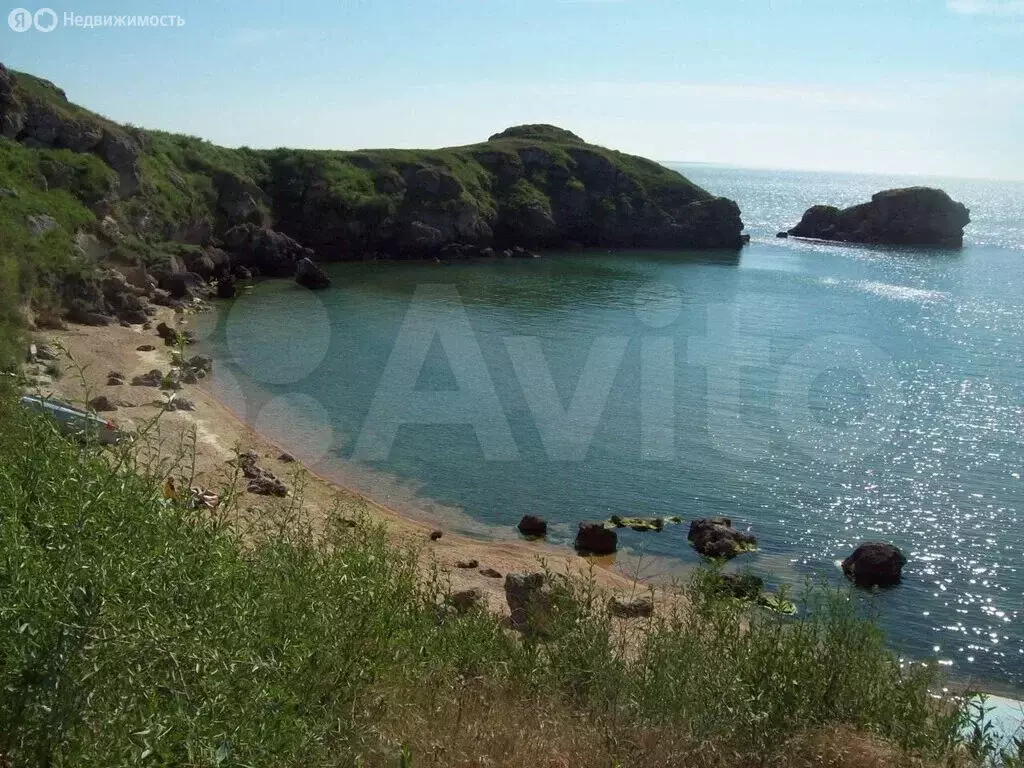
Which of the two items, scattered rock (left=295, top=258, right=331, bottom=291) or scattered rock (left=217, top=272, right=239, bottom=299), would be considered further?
scattered rock (left=295, top=258, right=331, bottom=291)

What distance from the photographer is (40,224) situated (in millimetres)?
45125

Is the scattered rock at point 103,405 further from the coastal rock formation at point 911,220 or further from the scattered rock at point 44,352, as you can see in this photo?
the coastal rock formation at point 911,220

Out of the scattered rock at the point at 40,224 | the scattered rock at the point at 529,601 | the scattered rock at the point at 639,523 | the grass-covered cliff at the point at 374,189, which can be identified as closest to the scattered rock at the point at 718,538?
the scattered rock at the point at 639,523

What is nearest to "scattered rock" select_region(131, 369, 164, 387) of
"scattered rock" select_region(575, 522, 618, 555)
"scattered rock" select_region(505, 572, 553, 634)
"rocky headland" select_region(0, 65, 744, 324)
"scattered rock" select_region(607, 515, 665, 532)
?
"rocky headland" select_region(0, 65, 744, 324)

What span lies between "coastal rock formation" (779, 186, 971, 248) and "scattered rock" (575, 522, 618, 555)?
102946 mm

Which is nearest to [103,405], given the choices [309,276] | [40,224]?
[40,224]

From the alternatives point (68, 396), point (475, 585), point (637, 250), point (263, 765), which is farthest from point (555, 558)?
point (637, 250)

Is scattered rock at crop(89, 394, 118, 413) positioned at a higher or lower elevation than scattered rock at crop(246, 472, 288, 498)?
higher

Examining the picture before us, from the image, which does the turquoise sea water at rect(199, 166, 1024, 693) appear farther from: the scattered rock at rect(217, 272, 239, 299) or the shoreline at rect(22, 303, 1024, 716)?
the scattered rock at rect(217, 272, 239, 299)

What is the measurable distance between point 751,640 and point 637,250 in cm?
9125

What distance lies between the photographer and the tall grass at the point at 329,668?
19.5ft

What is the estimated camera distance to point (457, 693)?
9500 mm

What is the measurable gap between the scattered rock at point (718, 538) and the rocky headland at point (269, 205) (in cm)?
2965

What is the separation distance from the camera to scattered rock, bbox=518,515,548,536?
26219mm
